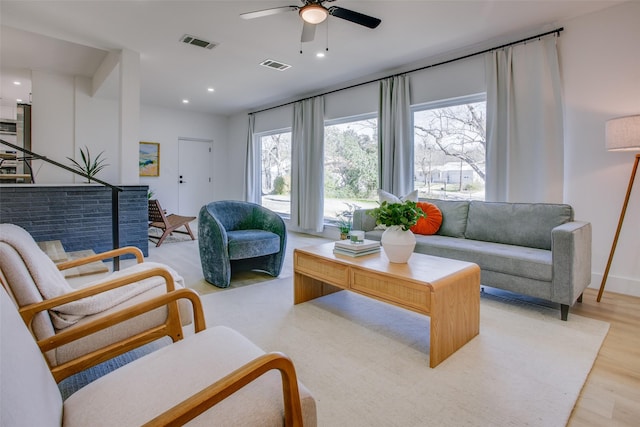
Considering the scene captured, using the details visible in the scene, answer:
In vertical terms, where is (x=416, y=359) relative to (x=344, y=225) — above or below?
below

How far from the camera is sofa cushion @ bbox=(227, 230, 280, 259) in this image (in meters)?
3.23

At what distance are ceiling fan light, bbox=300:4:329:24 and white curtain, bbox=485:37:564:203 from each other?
2.21 meters

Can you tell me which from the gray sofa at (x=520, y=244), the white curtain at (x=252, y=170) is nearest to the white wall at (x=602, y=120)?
the gray sofa at (x=520, y=244)

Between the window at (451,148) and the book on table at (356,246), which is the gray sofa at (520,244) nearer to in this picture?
the window at (451,148)

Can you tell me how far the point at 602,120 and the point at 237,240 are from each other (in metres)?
3.64

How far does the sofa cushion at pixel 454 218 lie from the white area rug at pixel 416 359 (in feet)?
2.95

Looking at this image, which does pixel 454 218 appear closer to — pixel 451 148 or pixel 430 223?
pixel 430 223

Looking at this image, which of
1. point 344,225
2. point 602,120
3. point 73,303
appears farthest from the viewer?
point 344,225

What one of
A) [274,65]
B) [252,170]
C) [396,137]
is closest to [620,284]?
[396,137]

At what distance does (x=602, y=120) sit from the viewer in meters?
3.23

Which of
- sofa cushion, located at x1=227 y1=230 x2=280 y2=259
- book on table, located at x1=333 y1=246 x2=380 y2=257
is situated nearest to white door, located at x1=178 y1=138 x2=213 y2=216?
sofa cushion, located at x1=227 y1=230 x2=280 y2=259

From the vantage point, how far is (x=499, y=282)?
9.15ft

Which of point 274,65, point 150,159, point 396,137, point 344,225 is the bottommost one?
point 344,225

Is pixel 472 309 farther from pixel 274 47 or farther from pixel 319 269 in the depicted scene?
pixel 274 47
